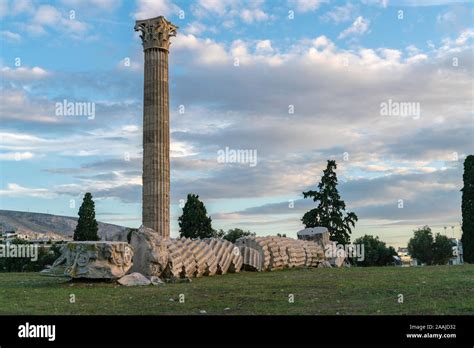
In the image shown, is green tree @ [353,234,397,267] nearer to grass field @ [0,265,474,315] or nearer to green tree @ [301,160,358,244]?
green tree @ [301,160,358,244]

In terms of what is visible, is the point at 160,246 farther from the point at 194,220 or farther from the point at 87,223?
the point at 194,220

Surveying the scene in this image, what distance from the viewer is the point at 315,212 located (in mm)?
43781

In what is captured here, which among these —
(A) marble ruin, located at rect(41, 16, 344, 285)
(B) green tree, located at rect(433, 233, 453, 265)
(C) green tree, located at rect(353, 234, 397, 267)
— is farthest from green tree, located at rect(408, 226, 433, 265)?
(A) marble ruin, located at rect(41, 16, 344, 285)

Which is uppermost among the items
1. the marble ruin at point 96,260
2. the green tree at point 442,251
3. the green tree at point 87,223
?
the green tree at point 87,223

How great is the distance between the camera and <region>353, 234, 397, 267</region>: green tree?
55688 millimetres

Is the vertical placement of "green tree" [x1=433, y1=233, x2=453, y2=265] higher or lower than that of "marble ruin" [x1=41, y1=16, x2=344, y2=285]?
lower

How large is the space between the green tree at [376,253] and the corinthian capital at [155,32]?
33.3m

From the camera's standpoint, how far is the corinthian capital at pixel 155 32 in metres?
A: 28.7

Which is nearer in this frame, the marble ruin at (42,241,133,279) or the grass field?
the grass field

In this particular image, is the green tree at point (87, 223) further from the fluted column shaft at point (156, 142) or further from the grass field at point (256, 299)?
the grass field at point (256, 299)

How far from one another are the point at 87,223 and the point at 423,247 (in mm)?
42686

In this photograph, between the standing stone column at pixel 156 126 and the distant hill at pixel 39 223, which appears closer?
the standing stone column at pixel 156 126

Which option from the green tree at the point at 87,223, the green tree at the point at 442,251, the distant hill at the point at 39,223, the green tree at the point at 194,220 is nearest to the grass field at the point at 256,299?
the green tree at the point at 87,223

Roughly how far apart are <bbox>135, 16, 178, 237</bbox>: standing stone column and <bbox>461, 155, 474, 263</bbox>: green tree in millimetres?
18262
